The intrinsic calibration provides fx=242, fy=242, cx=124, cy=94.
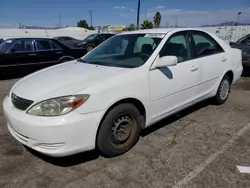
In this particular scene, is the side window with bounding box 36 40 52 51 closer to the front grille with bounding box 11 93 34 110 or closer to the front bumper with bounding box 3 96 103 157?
the front grille with bounding box 11 93 34 110

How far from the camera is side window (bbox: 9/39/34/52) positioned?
7.62 meters

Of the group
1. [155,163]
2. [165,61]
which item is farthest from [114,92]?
[155,163]

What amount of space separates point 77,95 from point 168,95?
4.75ft

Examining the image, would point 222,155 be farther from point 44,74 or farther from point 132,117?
point 44,74

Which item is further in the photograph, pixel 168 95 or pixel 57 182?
pixel 168 95

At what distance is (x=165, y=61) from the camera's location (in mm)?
3240

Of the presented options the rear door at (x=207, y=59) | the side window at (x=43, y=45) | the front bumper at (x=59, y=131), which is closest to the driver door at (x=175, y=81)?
the rear door at (x=207, y=59)

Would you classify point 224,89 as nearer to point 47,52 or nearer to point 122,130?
point 122,130

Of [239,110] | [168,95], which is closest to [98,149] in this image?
[168,95]

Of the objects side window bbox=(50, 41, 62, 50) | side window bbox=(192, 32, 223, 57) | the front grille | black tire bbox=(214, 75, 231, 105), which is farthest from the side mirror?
side window bbox=(50, 41, 62, 50)

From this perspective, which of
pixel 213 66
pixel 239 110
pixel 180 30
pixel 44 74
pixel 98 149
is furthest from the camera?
pixel 239 110

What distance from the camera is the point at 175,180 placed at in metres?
2.60

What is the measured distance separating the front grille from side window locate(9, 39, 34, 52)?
5.26m

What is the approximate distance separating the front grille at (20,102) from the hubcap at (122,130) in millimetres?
1011
